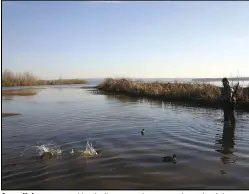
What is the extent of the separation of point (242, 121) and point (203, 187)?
30.3ft

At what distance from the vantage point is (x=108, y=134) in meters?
12.8

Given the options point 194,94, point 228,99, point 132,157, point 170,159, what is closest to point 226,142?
point 228,99

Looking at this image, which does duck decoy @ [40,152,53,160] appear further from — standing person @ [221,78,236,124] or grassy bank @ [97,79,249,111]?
grassy bank @ [97,79,249,111]

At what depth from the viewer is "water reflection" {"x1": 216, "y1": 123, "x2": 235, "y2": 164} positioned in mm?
9148

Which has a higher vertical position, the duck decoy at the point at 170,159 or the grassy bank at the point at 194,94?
the grassy bank at the point at 194,94

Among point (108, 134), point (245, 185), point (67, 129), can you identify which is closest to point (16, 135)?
point (67, 129)

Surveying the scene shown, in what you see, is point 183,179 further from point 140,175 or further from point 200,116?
point 200,116

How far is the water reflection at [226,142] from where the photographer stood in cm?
915

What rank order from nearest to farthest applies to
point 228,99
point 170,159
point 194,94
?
point 170,159
point 228,99
point 194,94

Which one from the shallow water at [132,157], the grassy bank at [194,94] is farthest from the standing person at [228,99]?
the grassy bank at [194,94]

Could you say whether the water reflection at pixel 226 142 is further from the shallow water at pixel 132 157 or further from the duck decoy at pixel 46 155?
the duck decoy at pixel 46 155

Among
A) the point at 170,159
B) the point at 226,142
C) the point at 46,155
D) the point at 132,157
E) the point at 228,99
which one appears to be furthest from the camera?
the point at 228,99

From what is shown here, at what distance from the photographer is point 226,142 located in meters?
10.9

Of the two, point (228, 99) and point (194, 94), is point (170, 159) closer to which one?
point (228, 99)
